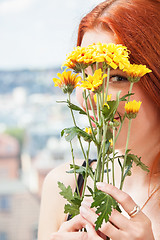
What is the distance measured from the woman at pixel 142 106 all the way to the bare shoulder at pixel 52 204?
238 mm

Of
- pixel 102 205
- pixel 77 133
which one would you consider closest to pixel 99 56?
pixel 77 133

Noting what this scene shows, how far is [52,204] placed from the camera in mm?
1193

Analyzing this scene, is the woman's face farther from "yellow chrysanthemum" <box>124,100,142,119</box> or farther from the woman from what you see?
"yellow chrysanthemum" <box>124,100,142,119</box>

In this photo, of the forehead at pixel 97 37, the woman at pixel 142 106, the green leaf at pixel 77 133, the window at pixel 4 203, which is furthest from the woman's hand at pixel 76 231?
the window at pixel 4 203

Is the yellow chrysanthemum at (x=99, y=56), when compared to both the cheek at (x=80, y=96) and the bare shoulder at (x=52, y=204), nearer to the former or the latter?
the cheek at (x=80, y=96)

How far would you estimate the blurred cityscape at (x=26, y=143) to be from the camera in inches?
104

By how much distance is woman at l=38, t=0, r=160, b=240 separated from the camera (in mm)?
672

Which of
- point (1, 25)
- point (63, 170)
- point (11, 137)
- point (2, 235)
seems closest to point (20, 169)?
point (11, 137)

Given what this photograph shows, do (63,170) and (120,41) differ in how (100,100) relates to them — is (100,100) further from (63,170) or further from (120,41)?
(63,170)

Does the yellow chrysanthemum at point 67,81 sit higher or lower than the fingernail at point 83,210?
higher

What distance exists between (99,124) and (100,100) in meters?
0.04

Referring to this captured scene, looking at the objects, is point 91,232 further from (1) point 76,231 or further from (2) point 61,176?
(2) point 61,176

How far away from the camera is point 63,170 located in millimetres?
1241

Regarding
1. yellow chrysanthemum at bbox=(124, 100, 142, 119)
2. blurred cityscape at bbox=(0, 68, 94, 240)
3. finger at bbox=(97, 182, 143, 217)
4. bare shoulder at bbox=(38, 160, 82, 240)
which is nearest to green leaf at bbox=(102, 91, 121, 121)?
yellow chrysanthemum at bbox=(124, 100, 142, 119)
